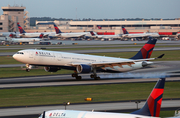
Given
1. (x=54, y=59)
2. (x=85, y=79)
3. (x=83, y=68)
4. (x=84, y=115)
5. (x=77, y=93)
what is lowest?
(x=84, y=115)

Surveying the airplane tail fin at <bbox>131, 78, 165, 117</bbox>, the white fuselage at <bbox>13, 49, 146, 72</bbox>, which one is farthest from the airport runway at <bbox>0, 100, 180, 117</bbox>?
the white fuselage at <bbox>13, 49, 146, 72</bbox>

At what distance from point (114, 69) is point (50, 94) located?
19377mm

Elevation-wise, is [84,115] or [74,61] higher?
[74,61]

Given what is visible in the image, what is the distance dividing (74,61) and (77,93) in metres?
13.6

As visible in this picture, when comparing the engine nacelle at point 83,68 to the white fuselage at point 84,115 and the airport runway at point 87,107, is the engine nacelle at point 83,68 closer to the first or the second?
the airport runway at point 87,107

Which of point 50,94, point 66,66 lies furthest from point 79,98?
point 66,66

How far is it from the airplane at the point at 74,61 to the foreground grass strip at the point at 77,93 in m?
6.15

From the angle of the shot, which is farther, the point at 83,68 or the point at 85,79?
the point at 85,79

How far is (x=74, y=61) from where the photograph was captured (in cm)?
5847

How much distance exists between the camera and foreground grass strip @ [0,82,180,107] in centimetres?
4075

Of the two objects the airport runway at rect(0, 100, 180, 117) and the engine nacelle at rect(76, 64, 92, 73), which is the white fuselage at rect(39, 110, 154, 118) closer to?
the airport runway at rect(0, 100, 180, 117)

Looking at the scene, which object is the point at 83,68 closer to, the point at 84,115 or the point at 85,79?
the point at 85,79

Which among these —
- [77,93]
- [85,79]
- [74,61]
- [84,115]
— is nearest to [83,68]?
[74,61]

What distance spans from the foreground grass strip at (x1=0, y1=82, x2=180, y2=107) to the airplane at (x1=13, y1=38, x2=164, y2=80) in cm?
615
